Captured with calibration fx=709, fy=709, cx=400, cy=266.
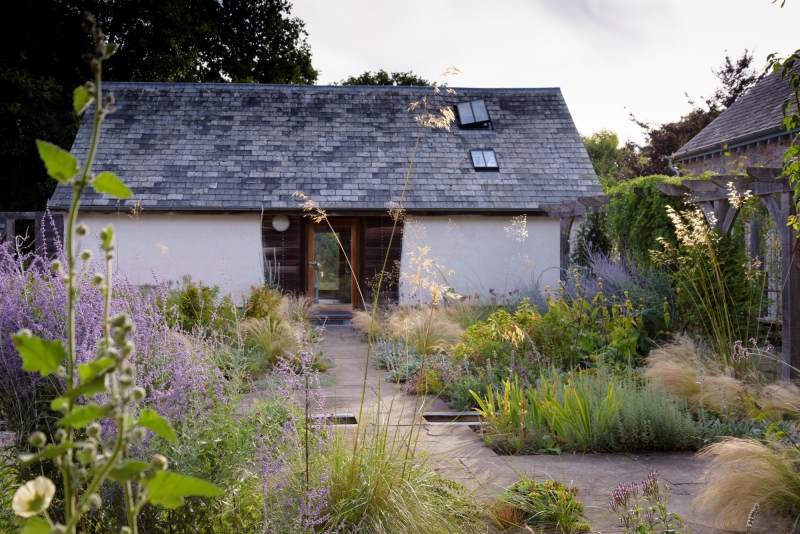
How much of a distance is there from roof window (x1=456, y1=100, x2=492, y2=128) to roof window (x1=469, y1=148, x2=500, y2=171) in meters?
0.91

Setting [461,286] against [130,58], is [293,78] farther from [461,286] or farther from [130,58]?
[461,286]

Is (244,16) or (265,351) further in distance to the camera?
(244,16)

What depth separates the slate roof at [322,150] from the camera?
14.6 metres

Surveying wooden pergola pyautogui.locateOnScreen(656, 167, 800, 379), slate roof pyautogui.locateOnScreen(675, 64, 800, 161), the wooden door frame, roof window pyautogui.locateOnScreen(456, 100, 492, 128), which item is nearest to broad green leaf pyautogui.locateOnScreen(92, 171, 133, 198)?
wooden pergola pyautogui.locateOnScreen(656, 167, 800, 379)

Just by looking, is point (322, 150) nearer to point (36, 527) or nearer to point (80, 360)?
point (80, 360)

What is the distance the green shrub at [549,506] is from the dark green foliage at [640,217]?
571cm

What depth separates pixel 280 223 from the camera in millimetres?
14648

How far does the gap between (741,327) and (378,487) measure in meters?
5.39

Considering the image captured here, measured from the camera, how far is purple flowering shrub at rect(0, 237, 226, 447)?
2.92 m

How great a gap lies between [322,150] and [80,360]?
13177 mm

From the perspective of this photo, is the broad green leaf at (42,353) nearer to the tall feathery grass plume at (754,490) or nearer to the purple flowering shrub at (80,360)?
the purple flowering shrub at (80,360)

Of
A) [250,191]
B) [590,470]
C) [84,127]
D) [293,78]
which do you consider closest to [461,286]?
[250,191]

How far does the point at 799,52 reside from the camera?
385 centimetres

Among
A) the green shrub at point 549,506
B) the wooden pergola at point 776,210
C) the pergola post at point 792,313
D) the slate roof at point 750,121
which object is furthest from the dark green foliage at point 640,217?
the green shrub at point 549,506
